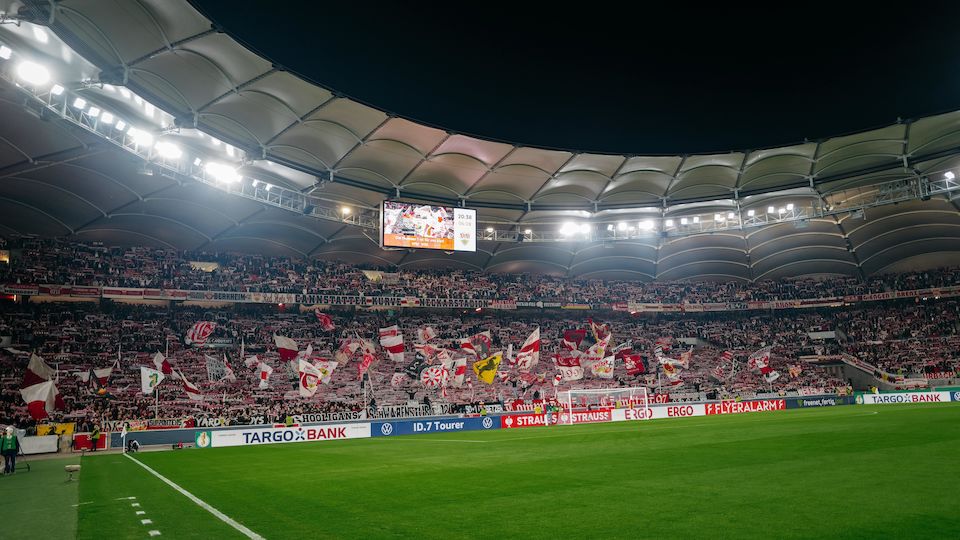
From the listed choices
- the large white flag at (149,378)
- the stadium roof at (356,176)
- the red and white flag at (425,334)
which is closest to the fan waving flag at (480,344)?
the red and white flag at (425,334)

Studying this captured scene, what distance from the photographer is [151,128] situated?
1101 inches

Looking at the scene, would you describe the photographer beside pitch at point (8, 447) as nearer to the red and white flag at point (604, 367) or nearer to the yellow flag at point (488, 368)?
the yellow flag at point (488, 368)

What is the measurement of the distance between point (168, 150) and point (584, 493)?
2840 centimetres

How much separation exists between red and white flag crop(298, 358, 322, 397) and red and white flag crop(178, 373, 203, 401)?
5.76 m

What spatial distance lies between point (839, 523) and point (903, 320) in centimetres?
5901

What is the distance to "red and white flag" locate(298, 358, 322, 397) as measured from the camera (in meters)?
37.8

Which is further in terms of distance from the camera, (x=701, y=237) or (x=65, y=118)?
(x=701, y=237)

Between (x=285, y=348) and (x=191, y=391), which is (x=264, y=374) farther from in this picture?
(x=191, y=391)

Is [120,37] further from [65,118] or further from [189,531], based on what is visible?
[189,531]

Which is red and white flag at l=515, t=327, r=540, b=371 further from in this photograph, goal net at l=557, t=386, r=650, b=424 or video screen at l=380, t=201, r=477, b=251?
video screen at l=380, t=201, r=477, b=251

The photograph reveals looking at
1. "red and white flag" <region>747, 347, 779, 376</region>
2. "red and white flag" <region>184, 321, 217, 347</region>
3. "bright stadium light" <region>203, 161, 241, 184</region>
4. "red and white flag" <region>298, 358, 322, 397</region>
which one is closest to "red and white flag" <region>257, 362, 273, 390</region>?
"red and white flag" <region>298, 358, 322, 397</region>

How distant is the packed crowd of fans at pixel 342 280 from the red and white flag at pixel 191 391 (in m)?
9.11

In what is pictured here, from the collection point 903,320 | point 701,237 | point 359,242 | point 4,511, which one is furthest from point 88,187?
point 903,320

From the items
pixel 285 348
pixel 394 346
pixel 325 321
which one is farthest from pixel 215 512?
pixel 325 321
